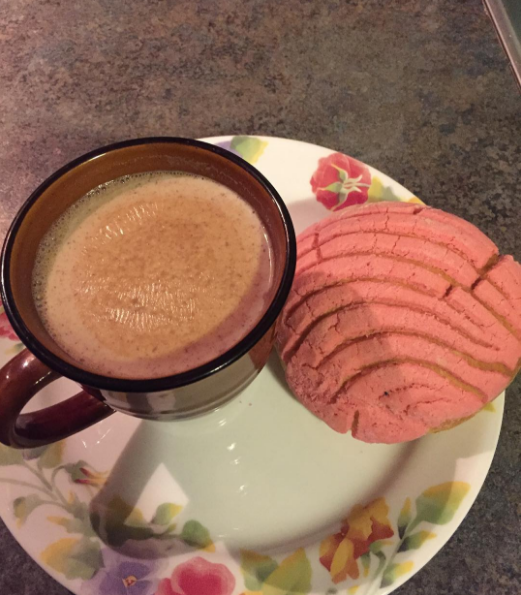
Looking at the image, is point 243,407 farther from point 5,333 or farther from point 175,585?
point 5,333

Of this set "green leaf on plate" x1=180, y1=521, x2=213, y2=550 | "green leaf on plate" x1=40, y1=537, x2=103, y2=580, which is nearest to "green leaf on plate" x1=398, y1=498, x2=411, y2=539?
"green leaf on plate" x1=180, y1=521, x2=213, y2=550

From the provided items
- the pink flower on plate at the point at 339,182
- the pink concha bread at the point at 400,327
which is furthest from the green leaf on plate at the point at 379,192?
the pink concha bread at the point at 400,327

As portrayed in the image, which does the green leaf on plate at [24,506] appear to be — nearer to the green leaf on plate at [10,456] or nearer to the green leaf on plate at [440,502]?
the green leaf on plate at [10,456]

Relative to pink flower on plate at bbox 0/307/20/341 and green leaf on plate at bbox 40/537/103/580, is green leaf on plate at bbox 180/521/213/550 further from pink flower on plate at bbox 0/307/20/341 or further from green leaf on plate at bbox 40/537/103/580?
pink flower on plate at bbox 0/307/20/341

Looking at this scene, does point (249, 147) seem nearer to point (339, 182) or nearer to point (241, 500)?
point (339, 182)

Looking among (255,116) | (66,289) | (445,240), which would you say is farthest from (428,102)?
(66,289)

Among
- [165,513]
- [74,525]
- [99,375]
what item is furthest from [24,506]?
[99,375]
